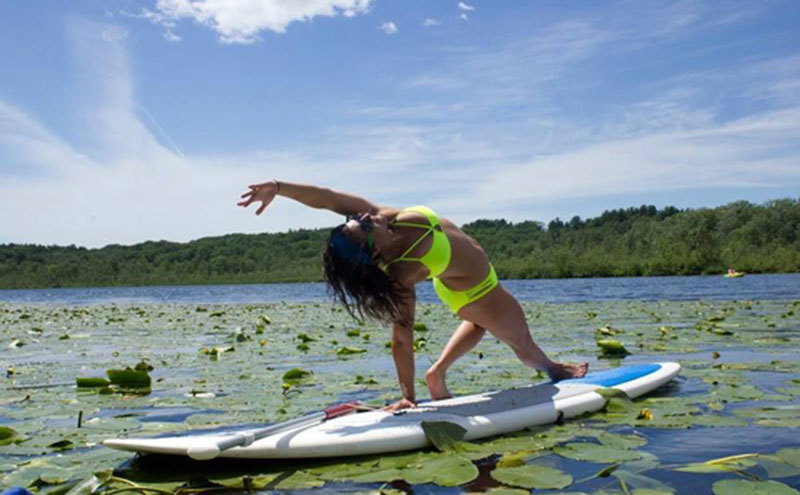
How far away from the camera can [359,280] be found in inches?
165

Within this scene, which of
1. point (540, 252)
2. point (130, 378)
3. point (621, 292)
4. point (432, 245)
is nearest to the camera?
point (432, 245)

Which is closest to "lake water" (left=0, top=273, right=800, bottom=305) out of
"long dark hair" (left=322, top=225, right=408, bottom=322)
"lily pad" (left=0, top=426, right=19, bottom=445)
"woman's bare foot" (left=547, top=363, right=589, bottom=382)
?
"woman's bare foot" (left=547, top=363, right=589, bottom=382)

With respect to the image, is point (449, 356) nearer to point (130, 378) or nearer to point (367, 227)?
point (367, 227)

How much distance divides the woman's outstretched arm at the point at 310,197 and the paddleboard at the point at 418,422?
51.0 inches

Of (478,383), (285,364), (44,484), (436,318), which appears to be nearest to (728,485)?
(44,484)

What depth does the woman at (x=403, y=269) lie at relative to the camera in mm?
4211

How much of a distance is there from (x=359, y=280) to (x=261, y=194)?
0.86 metres

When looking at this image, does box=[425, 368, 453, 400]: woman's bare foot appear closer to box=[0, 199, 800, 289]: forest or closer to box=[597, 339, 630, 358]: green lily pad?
box=[597, 339, 630, 358]: green lily pad

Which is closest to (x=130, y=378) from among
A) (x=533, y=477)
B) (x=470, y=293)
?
(x=470, y=293)

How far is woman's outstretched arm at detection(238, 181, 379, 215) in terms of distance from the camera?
4449mm

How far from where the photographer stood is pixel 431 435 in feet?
12.7

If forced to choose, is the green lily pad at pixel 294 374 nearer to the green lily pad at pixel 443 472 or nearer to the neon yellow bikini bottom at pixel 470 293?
the neon yellow bikini bottom at pixel 470 293

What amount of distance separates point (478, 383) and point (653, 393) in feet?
4.90

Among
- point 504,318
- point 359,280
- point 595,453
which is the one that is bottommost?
point 595,453
